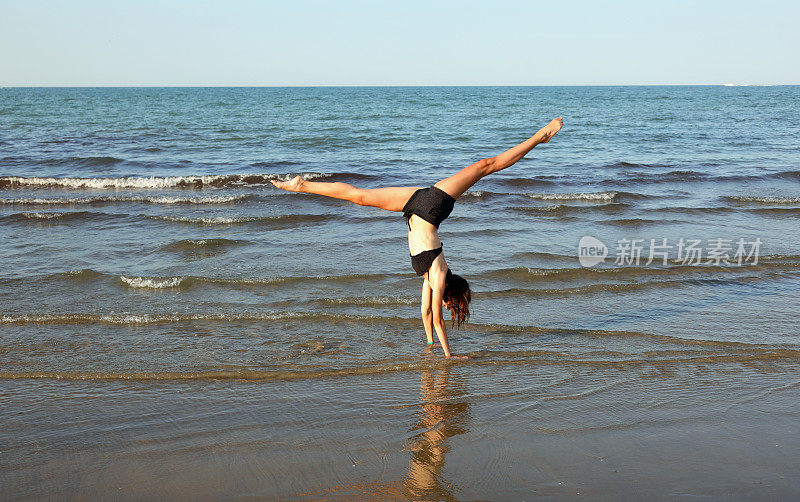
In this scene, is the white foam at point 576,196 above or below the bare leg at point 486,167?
below

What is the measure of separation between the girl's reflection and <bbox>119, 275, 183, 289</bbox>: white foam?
14.7 feet

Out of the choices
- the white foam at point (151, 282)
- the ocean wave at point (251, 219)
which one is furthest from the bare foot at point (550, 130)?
the ocean wave at point (251, 219)

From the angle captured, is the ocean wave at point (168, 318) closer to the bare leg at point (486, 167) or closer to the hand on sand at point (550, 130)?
the bare leg at point (486, 167)

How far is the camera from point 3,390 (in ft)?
19.0

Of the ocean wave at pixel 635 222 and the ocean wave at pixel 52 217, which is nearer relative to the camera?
the ocean wave at pixel 52 217

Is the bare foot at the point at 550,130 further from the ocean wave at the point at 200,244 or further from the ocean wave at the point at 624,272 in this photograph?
the ocean wave at the point at 200,244

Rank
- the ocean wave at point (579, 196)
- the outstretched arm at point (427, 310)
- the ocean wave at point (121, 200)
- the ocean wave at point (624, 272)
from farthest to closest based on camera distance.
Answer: the ocean wave at point (579, 196)
the ocean wave at point (121, 200)
the ocean wave at point (624, 272)
the outstretched arm at point (427, 310)

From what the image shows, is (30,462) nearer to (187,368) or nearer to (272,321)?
(187,368)

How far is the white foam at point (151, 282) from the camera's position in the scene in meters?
9.14

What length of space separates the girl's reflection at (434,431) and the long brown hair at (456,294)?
30.1 inches

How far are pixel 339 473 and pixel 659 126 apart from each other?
38225 millimetres

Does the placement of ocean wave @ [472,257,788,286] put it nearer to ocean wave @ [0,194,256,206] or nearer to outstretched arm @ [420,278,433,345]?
outstretched arm @ [420,278,433,345]

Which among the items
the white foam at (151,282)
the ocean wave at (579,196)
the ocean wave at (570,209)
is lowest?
the white foam at (151,282)

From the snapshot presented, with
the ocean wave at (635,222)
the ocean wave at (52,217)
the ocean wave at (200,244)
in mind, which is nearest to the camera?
the ocean wave at (200,244)
